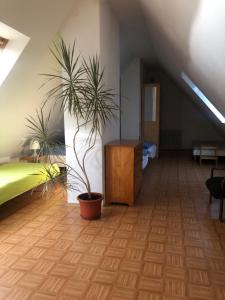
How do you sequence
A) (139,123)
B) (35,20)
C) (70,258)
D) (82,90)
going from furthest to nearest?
(139,123) → (82,90) → (35,20) → (70,258)

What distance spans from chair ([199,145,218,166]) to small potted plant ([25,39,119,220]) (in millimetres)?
3608

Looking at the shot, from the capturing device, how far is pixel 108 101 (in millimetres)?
3949

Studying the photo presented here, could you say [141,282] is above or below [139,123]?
below

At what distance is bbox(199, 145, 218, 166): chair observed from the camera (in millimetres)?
6562

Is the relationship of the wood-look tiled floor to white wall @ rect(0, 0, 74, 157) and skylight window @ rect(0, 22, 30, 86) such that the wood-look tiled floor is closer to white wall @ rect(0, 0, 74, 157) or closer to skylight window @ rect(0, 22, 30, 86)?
white wall @ rect(0, 0, 74, 157)

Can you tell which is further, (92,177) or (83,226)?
(92,177)

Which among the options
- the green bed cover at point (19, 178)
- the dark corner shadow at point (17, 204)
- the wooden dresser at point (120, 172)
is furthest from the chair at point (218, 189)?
the dark corner shadow at point (17, 204)

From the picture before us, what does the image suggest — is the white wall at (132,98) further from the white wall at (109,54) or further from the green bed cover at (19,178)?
the green bed cover at (19,178)

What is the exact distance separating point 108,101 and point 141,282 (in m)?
2.63

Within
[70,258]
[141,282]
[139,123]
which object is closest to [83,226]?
[70,258]

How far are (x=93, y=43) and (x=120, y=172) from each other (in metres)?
1.90

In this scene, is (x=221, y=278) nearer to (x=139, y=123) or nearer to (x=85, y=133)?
(x=85, y=133)

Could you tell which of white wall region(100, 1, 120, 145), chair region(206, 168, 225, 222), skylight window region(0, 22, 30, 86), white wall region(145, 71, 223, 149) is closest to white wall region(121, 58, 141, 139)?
white wall region(145, 71, 223, 149)

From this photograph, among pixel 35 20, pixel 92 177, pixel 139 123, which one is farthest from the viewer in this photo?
pixel 139 123
